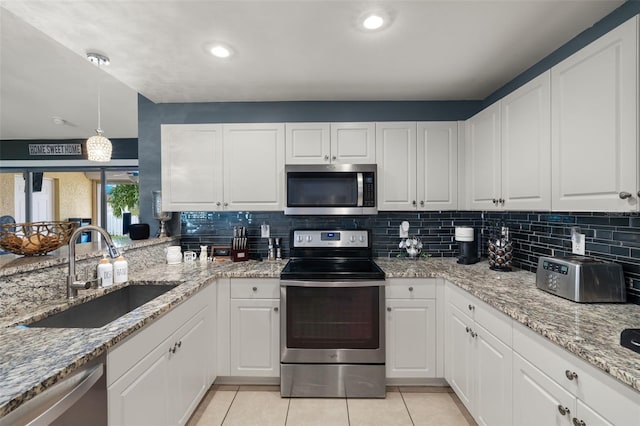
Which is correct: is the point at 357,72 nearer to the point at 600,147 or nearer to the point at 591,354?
the point at 600,147

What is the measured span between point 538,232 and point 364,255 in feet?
4.42

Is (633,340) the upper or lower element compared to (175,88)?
lower

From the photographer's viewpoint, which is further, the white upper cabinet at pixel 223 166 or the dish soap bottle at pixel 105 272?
the white upper cabinet at pixel 223 166

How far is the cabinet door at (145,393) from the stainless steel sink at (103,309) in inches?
17.8

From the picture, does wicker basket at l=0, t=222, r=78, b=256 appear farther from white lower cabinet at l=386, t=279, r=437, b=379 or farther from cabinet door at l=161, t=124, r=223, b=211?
white lower cabinet at l=386, t=279, r=437, b=379

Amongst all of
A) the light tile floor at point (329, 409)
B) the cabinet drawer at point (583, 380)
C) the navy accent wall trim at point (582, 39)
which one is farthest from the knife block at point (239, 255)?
the navy accent wall trim at point (582, 39)

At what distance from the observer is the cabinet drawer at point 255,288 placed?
225cm

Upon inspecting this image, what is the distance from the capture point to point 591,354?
0.96 metres

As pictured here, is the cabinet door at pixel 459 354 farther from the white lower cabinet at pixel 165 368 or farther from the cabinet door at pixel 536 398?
the white lower cabinet at pixel 165 368

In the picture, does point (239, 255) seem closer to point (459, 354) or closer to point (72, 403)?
point (72, 403)

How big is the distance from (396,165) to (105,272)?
2.28 meters

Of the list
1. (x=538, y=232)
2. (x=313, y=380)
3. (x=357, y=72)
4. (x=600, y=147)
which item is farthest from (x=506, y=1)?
(x=313, y=380)

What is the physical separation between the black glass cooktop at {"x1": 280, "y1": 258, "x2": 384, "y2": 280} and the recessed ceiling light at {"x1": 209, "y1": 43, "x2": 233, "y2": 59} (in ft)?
5.13

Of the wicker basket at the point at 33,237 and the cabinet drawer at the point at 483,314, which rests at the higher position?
the wicker basket at the point at 33,237
